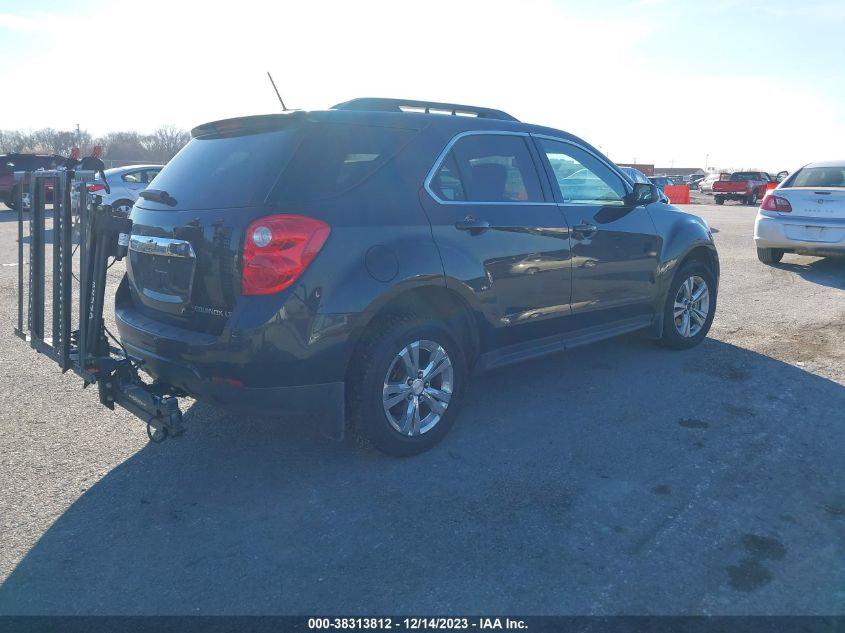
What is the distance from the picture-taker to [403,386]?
4.05 meters

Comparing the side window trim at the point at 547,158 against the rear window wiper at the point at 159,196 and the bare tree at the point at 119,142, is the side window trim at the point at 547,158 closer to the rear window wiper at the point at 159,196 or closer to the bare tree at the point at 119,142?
the rear window wiper at the point at 159,196

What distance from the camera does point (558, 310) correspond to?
196 inches

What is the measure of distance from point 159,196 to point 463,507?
2.34 m

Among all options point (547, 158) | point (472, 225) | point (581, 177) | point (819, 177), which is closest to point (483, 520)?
point (472, 225)

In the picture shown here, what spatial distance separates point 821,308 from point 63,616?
797 cm

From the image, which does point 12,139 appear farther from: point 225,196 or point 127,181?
point 225,196

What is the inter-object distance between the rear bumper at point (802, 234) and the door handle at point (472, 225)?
7.72 meters

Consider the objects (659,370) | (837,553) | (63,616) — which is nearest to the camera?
(63,616)

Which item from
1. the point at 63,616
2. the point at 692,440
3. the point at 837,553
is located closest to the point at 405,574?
the point at 63,616

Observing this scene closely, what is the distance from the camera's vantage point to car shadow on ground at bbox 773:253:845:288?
1007 centimetres

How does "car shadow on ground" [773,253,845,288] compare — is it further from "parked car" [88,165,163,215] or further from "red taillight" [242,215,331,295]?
"parked car" [88,165,163,215]

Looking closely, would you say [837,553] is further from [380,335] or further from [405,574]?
[380,335]

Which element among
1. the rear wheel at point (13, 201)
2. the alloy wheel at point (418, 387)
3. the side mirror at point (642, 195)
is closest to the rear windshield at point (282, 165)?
the alloy wheel at point (418, 387)

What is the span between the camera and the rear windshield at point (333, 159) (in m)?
3.64
